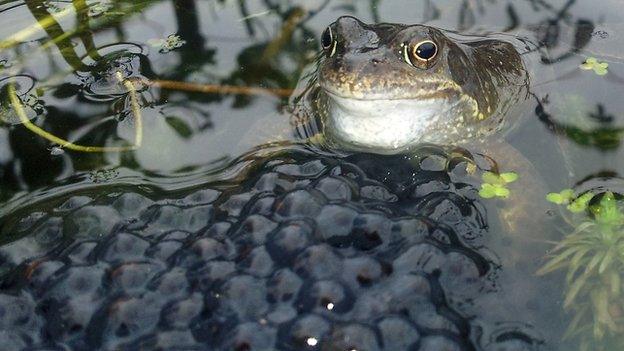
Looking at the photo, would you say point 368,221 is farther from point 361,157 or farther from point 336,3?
point 336,3

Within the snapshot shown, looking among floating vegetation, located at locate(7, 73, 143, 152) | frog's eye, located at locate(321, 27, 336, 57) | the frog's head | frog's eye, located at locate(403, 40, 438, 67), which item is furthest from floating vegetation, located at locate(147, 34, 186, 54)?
frog's eye, located at locate(403, 40, 438, 67)

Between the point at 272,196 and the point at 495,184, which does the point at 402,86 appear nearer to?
the point at 495,184

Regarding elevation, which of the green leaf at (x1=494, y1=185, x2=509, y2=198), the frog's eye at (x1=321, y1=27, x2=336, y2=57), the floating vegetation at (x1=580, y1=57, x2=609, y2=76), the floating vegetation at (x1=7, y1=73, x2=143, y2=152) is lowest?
the floating vegetation at (x1=580, y1=57, x2=609, y2=76)

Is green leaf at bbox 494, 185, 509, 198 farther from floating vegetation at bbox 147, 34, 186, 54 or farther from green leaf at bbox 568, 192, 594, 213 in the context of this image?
floating vegetation at bbox 147, 34, 186, 54

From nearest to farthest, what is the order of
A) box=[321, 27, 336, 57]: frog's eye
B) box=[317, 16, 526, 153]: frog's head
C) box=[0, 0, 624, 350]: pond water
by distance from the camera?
box=[0, 0, 624, 350]: pond water, box=[317, 16, 526, 153]: frog's head, box=[321, 27, 336, 57]: frog's eye

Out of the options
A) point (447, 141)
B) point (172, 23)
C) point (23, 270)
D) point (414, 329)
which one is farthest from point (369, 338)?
point (172, 23)

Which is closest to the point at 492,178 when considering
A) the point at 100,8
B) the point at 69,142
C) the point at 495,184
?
the point at 495,184

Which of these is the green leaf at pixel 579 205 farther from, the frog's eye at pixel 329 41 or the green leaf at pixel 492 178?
the frog's eye at pixel 329 41
